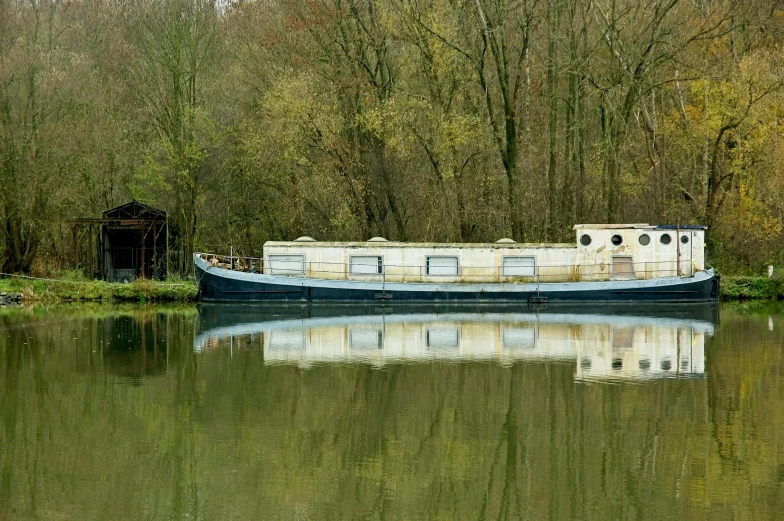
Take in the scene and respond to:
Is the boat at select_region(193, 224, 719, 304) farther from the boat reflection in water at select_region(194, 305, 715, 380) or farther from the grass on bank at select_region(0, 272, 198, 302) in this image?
the boat reflection in water at select_region(194, 305, 715, 380)

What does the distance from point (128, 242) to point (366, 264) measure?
450 inches

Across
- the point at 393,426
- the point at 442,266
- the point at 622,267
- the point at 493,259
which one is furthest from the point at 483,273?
the point at 393,426

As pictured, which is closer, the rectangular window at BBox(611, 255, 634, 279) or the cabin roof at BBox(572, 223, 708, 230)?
the cabin roof at BBox(572, 223, 708, 230)

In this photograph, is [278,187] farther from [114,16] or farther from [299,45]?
[114,16]

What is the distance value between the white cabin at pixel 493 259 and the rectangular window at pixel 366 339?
1069 cm

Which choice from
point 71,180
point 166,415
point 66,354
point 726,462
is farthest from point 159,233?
point 726,462

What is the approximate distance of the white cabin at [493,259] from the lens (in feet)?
127

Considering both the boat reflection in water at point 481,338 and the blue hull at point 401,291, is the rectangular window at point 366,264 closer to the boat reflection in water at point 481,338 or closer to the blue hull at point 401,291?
the blue hull at point 401,291

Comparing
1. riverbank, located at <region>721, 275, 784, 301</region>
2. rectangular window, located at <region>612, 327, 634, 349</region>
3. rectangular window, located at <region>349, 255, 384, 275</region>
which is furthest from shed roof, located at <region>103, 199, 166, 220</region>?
riverbank, located at <region>721, 275, 784, 301</region>

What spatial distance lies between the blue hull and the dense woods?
372cm

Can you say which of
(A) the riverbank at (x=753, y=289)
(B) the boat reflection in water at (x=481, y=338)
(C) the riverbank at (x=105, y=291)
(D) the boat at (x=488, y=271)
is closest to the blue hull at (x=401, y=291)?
(D) the boat at (x=488, y=271)

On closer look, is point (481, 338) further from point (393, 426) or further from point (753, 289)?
point (753, 289)

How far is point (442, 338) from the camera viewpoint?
2691 centimetres

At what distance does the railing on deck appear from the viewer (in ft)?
127
